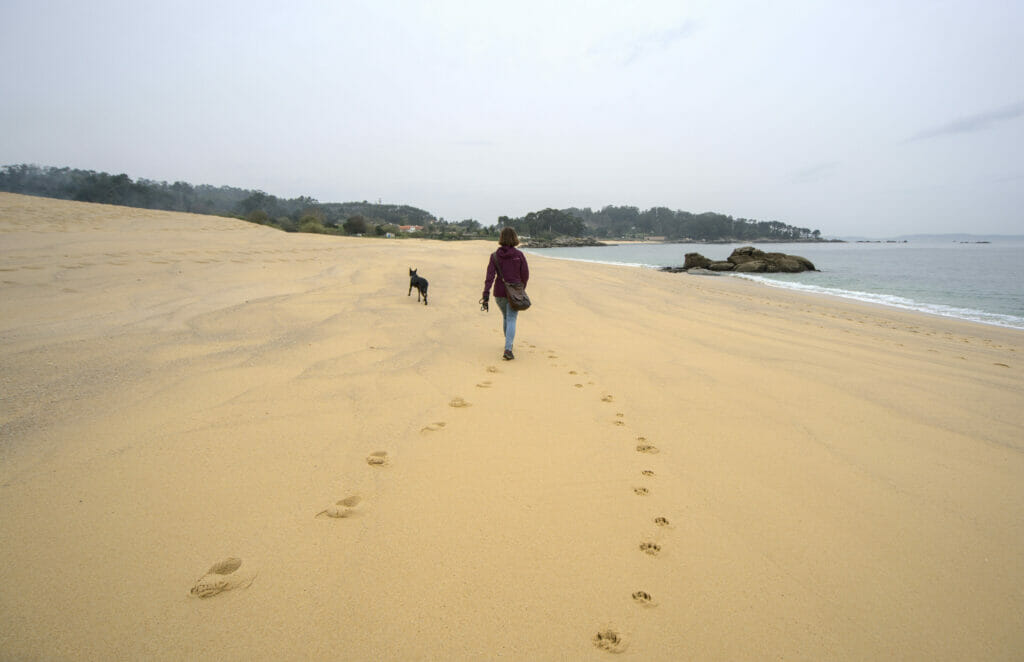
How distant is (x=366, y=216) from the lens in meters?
99.9

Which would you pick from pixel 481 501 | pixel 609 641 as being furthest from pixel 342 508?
pixel 609 641

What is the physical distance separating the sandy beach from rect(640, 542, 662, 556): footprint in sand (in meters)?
0.03

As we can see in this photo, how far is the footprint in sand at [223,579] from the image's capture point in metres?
1.71

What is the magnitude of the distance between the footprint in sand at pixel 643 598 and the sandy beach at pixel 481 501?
1cm

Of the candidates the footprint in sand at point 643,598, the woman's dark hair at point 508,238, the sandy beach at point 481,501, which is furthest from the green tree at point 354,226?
the footprint in sand at point 643,598

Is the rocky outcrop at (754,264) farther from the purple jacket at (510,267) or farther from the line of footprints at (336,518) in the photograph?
the line of footprints at (336,518)

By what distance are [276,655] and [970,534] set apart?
3.48 m

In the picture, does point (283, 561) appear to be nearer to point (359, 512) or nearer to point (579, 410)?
point (359, 512)

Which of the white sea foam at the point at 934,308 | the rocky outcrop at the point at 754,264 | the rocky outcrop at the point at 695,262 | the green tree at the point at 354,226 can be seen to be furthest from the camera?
the green tree at the point at 354,226

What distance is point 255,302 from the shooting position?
6910mm

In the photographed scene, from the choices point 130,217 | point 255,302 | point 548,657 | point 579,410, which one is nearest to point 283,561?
point 548,657

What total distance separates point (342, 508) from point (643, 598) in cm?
156

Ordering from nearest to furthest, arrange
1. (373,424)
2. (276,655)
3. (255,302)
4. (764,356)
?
(276,655) → (373,424) → (764,356) → (255,302)

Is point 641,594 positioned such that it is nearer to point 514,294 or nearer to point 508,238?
point 514,294
